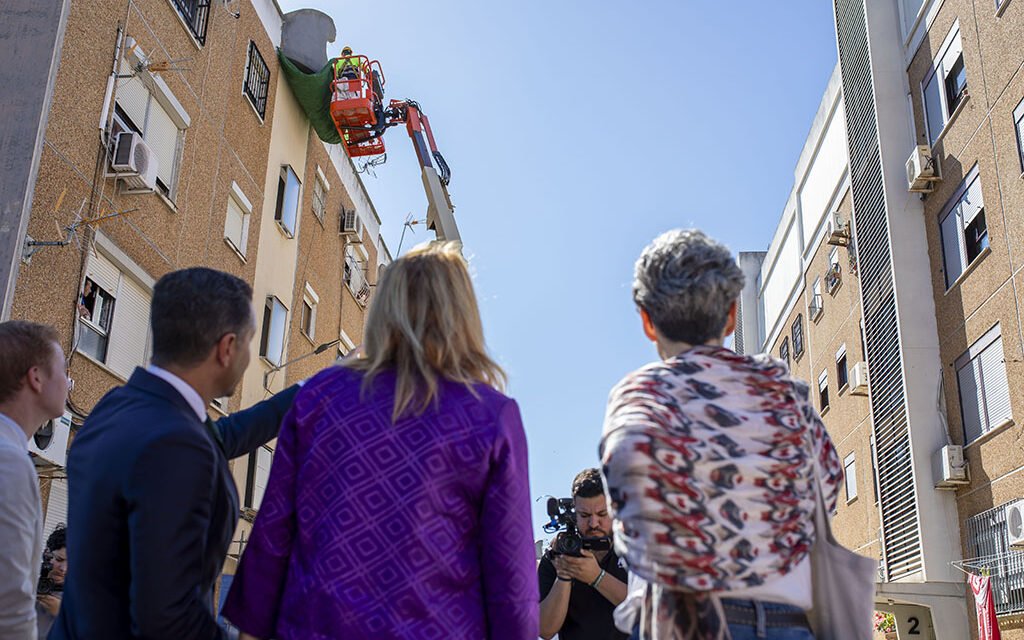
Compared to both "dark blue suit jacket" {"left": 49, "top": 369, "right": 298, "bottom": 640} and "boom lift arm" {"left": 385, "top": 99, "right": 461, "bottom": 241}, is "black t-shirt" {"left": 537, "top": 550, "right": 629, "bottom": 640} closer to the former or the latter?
"dark blue suit jacket" {"left": 49, "top": 369, "right": 298, "bottom": 640}

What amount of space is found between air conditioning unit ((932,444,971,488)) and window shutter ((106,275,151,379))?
13.4 m

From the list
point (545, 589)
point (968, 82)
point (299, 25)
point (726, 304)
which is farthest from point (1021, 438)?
point (299, 25)

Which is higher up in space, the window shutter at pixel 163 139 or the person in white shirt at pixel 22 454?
the window shutter at pixel 163 139

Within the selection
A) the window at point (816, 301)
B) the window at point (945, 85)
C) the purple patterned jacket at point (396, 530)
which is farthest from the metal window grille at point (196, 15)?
the window at point (816, 301)

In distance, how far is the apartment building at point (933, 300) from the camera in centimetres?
1592

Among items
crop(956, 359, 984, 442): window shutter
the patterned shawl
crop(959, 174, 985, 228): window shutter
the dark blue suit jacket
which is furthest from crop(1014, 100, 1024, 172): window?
the dark blue suit jacket

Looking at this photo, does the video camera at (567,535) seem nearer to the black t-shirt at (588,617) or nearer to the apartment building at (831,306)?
the black t-shirt at (588,617)

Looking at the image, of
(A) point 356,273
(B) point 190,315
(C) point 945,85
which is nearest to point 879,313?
(C) point 945,85

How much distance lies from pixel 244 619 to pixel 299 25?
21185mm

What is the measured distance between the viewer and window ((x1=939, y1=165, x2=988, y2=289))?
17.3m

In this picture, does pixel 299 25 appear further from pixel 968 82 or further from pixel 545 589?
pixel 545 589

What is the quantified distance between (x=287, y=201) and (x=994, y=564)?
15.2 m

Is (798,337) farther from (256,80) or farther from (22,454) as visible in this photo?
(22,454)

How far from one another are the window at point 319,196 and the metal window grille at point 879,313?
12.5 meters
